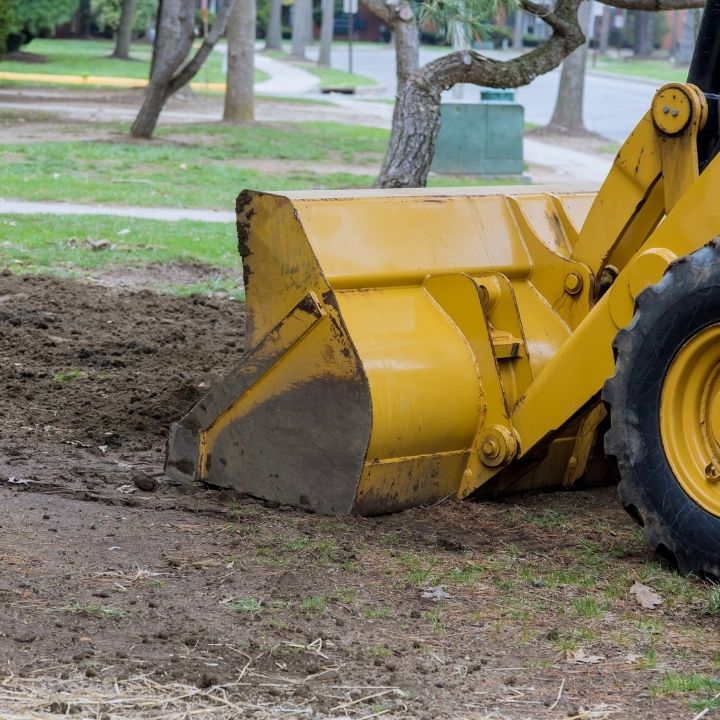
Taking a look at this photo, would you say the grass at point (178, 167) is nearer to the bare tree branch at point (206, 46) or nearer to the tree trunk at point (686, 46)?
the bare tree branch at point (206, 46)

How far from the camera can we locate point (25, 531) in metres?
4.70

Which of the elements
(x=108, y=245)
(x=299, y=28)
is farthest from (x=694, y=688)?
(x=299, y=28)

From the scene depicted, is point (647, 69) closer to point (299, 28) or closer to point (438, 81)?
point (299, 28)

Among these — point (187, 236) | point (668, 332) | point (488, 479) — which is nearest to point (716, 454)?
point (668, 332)

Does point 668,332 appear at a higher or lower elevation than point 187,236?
higher

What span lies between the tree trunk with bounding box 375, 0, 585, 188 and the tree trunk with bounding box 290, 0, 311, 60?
135 ft

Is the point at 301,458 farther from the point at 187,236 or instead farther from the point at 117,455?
the point at 187,236

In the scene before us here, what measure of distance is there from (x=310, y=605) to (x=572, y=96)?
2268 centimetres

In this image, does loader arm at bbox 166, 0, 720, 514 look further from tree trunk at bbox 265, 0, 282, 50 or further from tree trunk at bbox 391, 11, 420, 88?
tree trunk at bbox 265, 0, 282, 50

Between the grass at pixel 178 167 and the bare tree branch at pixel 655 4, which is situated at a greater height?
the bare tree branch at pixel 655 4

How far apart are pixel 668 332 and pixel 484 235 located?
1.39 m

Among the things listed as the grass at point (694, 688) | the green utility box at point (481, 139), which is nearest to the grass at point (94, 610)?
the grass at point (694, 688)

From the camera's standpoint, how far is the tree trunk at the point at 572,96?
1012 inches

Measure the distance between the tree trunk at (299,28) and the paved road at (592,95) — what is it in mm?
1504
